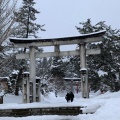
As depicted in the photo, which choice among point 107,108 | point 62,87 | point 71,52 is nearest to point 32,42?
point 71,52

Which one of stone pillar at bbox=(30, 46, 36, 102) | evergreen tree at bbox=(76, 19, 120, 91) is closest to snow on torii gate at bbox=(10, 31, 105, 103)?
stone pillar at bbox=(30, 46, 36, 102)

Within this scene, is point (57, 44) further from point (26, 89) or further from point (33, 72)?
point (26, 89)

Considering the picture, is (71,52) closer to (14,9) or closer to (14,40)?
(14,40)

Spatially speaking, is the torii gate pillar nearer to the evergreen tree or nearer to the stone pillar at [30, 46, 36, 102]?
the stone pillar at [30, 46, 36, 102]

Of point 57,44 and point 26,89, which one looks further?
point 57,44

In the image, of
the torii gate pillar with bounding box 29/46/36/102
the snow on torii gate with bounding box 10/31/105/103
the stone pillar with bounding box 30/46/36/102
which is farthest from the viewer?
the torii gate pillar with bounding box 29/46/36/102

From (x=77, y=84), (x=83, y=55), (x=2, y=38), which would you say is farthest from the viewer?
(x=77, y=84)

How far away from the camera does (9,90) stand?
37625 mm

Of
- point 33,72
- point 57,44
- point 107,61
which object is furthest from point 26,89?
point 107,61

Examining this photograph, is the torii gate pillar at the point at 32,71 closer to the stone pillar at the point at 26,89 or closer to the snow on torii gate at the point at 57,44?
the snow on torii gate at the point at 57,44

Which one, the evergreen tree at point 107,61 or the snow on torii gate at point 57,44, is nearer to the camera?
the snow on torii gate at point 57,44

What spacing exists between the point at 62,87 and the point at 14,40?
32.9 m

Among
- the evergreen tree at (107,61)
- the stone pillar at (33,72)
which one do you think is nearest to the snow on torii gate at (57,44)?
the stone pillar at (33,72)

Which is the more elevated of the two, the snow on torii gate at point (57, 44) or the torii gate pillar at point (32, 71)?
→ the snow on torii gate at point (57, 44)
